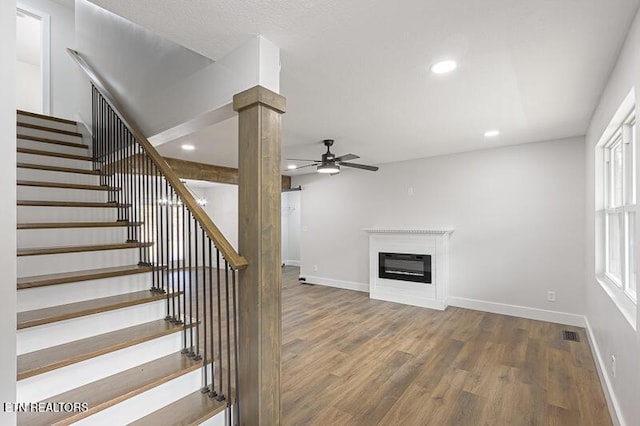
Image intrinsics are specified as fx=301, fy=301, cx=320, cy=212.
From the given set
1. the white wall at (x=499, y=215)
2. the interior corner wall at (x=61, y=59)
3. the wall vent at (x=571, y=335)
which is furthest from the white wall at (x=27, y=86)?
the wall vent at (x=571, y=335)

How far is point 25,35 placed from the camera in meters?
5.00

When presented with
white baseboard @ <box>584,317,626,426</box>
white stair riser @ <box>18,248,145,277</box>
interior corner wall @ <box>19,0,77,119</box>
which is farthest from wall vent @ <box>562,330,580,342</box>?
interior corner wall @ <box>19,0,77,119</box>

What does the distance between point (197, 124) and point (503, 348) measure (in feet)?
12.7

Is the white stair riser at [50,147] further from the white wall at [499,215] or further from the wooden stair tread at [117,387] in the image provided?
the white wall at [499,215]

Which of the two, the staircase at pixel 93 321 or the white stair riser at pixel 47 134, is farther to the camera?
the white stair riser at pixel 47 134

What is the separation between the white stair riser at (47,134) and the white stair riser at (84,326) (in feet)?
8.74

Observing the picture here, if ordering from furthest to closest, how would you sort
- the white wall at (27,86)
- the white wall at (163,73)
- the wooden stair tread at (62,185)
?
the white wall at (27,86) < the wooden stair tread at (62,185) < the white wall at (163,73)

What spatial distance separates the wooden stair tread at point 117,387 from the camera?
1.47 metres

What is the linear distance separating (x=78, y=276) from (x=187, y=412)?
121 cm

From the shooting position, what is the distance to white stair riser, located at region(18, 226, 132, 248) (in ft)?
7.70

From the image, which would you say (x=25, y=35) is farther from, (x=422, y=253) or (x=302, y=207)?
(x=422, y=253)

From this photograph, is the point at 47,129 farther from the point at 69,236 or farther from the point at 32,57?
the point at 32,57

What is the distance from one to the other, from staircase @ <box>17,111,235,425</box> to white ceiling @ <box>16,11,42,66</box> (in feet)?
11.7

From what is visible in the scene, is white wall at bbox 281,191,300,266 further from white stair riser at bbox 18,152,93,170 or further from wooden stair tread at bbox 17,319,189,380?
wooden stair tread at bbox 17,319,189,380
